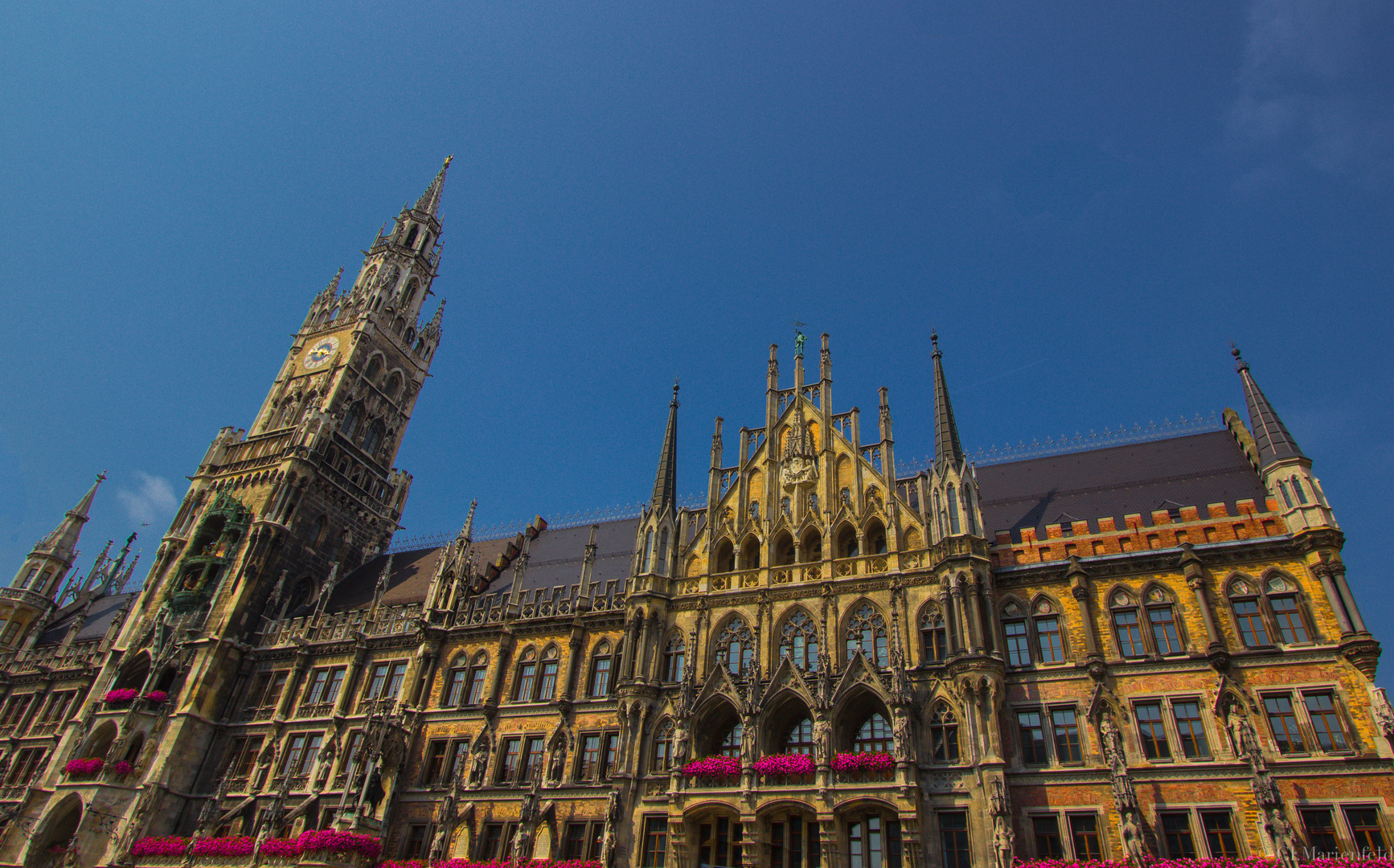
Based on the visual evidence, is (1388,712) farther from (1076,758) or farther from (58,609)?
(58,609)

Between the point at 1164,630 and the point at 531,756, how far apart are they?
22914 millimetres

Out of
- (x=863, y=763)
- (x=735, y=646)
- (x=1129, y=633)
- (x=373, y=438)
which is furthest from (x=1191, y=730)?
(x=373, y=438)

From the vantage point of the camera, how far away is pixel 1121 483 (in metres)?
31.6

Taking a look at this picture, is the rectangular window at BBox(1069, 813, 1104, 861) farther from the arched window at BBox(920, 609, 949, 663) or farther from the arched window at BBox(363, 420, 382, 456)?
the arched window at BBox(363, 420, 382, 456)

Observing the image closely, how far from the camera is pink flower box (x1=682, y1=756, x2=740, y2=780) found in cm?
2686

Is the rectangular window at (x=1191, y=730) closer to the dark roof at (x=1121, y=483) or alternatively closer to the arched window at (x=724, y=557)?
the dark roof at (x=1121, y=483)

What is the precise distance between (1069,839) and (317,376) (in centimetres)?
4864

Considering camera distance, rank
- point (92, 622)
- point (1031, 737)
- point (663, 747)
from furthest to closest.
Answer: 1. point (92, 622)
2. point (663, 747)
3. point (1031, 737)

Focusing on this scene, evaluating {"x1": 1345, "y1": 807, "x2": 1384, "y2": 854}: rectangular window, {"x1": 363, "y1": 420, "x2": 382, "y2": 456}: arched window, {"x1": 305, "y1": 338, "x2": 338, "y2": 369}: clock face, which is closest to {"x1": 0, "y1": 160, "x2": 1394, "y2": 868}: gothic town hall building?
{"x1": 1345, "y1": 807, "x2": 1384, "y2": 854}: rectangular window

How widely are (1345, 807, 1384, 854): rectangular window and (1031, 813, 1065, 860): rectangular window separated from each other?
691cm

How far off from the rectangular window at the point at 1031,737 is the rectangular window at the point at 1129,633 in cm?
345

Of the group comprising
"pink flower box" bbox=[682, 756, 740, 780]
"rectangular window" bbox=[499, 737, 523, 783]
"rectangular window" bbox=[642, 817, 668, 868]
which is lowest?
Result: "rectangular window" bbox=[642, 817, 668, 868]

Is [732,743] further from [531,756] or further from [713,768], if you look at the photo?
[531,756]

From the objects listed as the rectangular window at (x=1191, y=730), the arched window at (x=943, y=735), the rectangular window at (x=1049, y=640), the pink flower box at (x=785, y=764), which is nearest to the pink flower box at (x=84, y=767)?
the pink flower box at (x=785, y=764)
